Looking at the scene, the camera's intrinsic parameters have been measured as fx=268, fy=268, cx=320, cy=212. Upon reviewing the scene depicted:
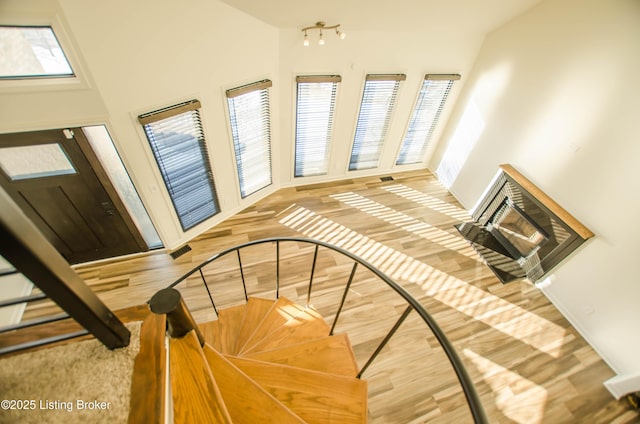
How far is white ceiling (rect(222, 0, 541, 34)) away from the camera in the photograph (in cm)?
309

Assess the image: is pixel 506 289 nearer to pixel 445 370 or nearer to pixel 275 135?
pixel 445 370

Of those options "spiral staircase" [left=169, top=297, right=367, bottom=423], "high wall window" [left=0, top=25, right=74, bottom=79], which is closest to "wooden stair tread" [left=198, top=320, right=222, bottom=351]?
"spiral staircase" [left=169, top=297, right=367, bottom=423]

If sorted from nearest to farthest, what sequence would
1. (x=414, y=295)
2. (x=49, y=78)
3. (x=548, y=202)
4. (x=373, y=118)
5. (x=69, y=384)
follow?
1. (x=69, y=384)
2. (x=49, y=78)
3. (x=548, y=202)
4. (x=414, y=295)
5. (x=373, y=118)

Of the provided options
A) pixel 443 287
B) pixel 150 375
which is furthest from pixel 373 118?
pixel 150 375

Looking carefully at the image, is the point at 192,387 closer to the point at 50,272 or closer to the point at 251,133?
the point at 50,272

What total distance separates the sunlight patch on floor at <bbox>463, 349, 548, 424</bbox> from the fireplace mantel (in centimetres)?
143

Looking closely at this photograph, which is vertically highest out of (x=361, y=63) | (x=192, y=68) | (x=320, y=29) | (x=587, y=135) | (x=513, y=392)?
(x=320, y=29)

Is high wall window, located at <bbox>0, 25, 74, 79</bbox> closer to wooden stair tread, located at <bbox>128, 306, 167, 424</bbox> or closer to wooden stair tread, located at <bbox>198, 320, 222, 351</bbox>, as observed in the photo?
wooden stair tread, located at <bbox>128, 306, 167, 424</bbox>

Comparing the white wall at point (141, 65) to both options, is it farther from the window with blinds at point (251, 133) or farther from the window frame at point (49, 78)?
the window with blinds at point (251, 133)

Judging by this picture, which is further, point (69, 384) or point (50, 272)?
point (69, 384)

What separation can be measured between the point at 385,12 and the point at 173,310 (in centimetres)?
403

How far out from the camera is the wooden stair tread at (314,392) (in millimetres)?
1729

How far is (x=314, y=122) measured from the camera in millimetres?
4738

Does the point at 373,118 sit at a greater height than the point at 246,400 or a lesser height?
greater
